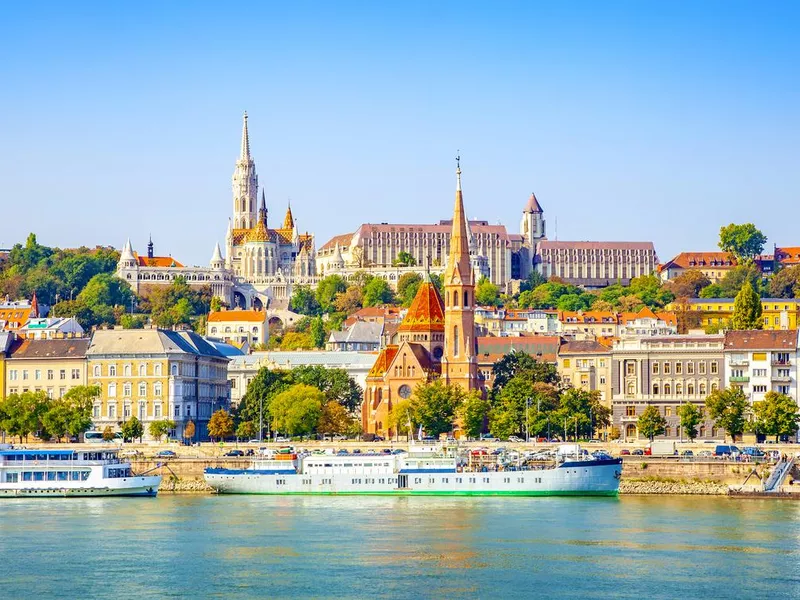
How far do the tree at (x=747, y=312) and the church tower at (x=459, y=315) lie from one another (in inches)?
777

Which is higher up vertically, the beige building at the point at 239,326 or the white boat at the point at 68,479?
the beige building at the point at 239,326

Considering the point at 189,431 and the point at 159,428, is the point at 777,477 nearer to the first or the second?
the point at 159,428

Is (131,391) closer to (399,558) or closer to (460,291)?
(460,291)

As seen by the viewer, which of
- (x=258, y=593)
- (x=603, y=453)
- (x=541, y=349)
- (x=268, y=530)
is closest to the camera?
(x=258, y=593)

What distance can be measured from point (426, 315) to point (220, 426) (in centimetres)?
1931

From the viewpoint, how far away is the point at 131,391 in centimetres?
11806

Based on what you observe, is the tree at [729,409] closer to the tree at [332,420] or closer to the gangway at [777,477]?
the gangway at [777,477]

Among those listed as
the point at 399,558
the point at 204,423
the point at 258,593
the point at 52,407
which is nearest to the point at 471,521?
the point at 399,558

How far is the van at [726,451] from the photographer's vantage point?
311ft

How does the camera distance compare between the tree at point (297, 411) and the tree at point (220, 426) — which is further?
the tree at point (220, 426)

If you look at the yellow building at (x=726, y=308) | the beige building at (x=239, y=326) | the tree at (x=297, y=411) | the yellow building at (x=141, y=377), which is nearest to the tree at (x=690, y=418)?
the tree at (x=297, y=411)

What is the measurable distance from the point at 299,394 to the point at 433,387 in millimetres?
7464

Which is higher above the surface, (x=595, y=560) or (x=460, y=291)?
(x=460, y=291)

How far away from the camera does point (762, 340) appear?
116312 millimetres
